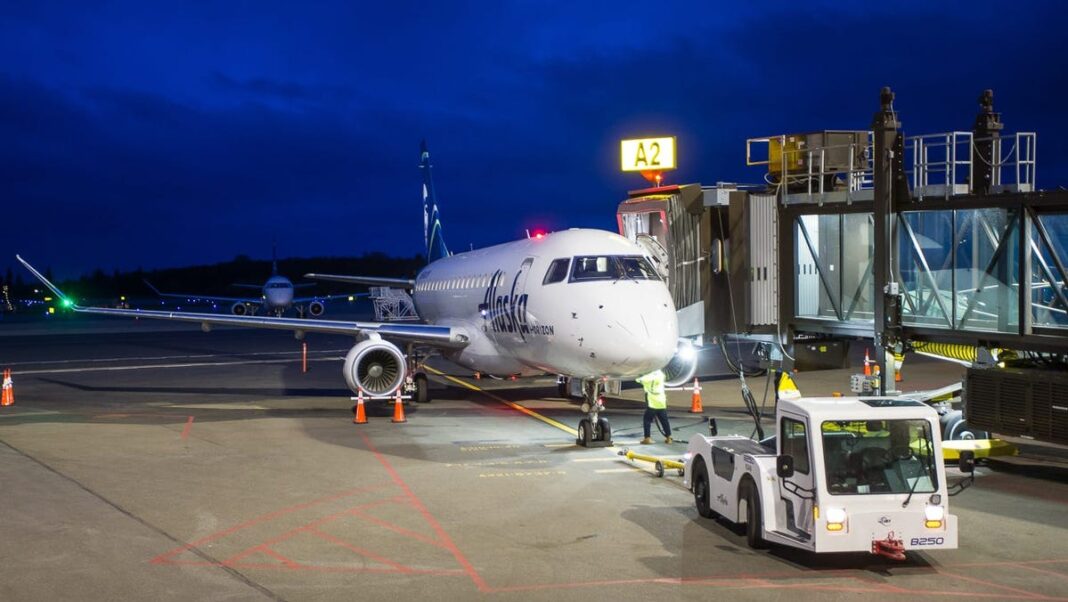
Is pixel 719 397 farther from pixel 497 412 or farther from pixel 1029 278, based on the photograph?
pixel 1029 278

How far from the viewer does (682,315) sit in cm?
2083

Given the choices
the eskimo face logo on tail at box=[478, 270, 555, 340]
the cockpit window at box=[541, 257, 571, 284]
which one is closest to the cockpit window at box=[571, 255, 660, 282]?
the cockpit window at box=[541, 257, 571, 284]

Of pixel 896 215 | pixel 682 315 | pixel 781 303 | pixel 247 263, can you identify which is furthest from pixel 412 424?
pixel 247 263

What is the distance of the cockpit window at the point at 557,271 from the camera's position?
20.5m

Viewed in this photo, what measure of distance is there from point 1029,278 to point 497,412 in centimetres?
1346

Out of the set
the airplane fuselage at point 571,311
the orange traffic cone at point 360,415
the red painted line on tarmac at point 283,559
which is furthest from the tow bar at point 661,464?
the orange traffic cone at point 360,415

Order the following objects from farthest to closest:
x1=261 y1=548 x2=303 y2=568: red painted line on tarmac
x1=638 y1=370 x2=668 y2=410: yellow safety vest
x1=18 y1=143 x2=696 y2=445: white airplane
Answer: x1=638 y1=370 x2=668 y2=410: yellow safety vest → x1=18 y1=143 x2=696 y2=445: white airplane → x1=261 y1=548 x2=303 y2=568: red painted line on tarmac

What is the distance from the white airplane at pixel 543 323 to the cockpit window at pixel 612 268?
2 cm

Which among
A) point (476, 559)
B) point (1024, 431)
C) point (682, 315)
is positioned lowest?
point (476, 559)

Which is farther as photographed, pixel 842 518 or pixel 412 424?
pixel 412 424

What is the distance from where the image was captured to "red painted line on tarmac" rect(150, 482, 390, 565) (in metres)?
11.8

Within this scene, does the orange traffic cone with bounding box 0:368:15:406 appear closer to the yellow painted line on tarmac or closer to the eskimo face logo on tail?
the yellow painted line on tarmac

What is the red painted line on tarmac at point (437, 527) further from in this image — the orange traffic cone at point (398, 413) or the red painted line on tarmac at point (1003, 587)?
the red painted line on tarmac at point (1003, 587)

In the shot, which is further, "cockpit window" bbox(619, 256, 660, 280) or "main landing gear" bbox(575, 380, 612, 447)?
"cockpit window" bbox(619, 256, 660, 280)
